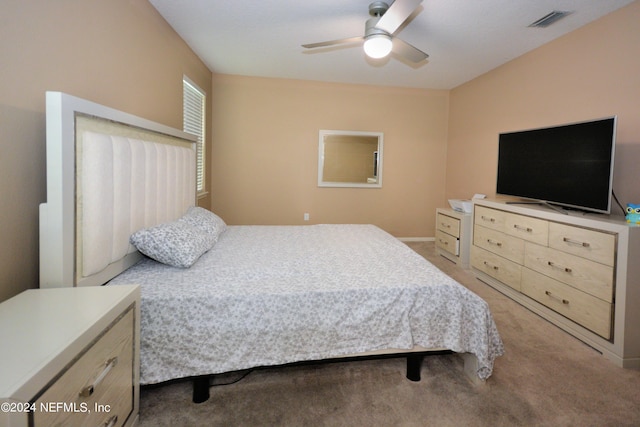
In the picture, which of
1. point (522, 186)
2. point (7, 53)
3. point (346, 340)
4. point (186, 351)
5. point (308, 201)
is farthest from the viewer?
point (308, 201)

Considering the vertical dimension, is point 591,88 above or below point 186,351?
above

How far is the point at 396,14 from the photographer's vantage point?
7.04 feet

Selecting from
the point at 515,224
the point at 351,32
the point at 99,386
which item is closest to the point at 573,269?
the point at 515,224

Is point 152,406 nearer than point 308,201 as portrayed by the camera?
Yes

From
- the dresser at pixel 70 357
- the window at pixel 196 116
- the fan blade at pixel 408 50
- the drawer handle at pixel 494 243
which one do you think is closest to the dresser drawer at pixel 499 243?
the drawer handle at pixel 494 243

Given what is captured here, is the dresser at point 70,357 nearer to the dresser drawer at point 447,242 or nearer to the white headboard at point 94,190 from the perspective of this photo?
the white headboard at point 94,190

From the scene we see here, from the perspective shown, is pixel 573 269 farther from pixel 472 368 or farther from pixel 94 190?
pixel 94 190

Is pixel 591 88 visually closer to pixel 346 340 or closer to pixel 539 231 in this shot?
pixel 539 231

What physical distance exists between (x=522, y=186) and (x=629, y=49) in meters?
1.31

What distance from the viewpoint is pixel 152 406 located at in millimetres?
Answer: 1543

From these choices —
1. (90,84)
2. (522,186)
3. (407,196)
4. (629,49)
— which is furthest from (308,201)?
(629,49)

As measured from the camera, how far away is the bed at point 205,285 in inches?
54.8

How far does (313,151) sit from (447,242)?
→ 7.85ft

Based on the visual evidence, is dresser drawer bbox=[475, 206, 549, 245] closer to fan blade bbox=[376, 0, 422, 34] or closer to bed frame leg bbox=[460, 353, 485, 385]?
bed frame leg bbox=[460, 353, 485, 385]
